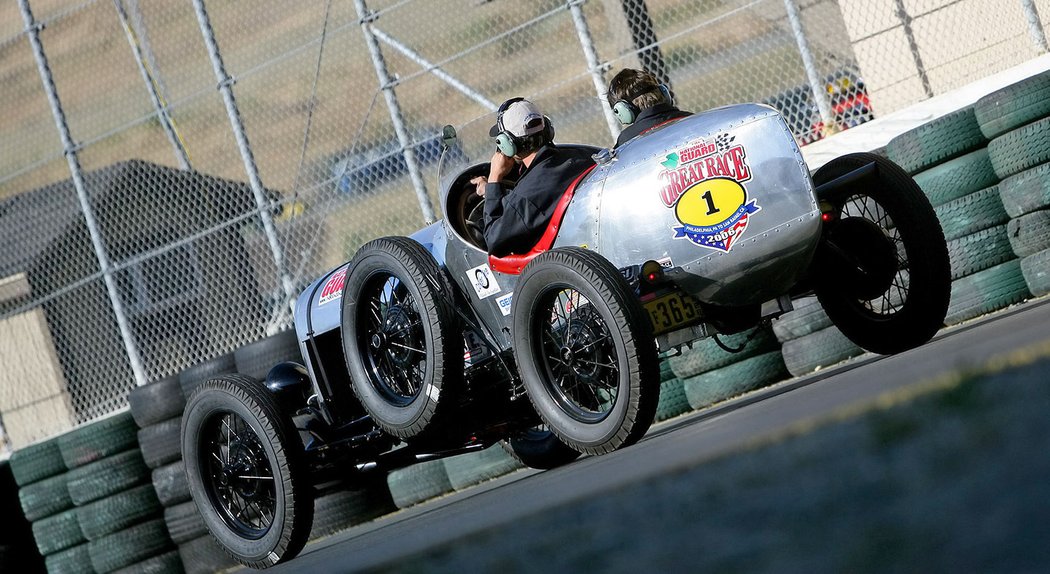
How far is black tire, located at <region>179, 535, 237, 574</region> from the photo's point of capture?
9.16 m

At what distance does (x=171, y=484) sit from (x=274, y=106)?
11.0ft

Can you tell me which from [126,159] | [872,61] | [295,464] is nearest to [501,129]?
[295,464]

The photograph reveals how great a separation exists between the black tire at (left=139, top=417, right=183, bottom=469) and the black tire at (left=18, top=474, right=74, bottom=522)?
997 mm

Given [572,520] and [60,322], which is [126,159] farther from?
[572,520]

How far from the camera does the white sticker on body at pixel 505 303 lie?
530cm

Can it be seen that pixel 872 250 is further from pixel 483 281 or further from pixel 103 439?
pixel 103 439

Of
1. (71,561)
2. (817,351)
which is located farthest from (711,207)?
(71,561)

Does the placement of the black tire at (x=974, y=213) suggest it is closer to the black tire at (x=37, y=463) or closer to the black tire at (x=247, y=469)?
the black tire at (x=247, y=469)

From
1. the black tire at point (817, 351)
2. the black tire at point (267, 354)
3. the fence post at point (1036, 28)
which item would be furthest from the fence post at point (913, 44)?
the black tire at point (267, 354)

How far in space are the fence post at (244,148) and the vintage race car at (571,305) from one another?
4203mm

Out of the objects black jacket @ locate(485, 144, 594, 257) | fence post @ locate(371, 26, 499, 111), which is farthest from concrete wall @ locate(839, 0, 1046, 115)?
black jacket @ locate(485, 144, 594, 257)

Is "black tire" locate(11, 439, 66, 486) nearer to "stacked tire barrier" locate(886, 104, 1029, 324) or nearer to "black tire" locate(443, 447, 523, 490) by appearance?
"black tire" locate(443, 447, 523, 490)

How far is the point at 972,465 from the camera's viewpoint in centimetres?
231

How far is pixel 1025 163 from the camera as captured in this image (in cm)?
739
